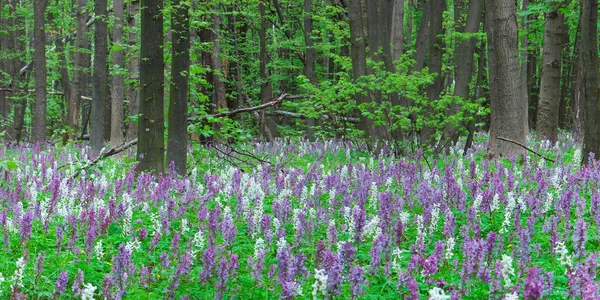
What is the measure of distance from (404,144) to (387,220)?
826 centimetres

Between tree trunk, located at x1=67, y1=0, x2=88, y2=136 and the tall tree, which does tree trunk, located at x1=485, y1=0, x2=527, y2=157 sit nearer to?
the tall tree

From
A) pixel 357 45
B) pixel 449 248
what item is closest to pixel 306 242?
pixel 449 248

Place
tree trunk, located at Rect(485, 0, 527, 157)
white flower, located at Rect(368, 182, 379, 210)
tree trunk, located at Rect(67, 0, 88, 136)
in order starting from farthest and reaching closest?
tree trunk, located at Rect(67, 0, 88, 136) → tree trunk, located at Rect(485, 0, 527, 157) → white flower, located at Rect(368, 182, 379, 210)

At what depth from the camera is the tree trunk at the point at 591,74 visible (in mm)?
9188

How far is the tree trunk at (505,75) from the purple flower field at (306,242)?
118 inches

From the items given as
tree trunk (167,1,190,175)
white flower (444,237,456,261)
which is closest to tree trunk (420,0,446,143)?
tree trunk (167,1,190,175)

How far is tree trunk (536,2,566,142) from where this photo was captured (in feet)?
52.9

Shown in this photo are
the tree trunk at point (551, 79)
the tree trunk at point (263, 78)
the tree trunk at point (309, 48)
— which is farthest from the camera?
the tree trunk at point (309, 48)

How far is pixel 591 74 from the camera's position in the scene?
30.6ft

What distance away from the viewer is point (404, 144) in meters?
13.2

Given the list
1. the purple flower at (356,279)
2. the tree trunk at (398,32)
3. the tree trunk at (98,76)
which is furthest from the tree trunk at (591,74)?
the tree trunk at (98,76)

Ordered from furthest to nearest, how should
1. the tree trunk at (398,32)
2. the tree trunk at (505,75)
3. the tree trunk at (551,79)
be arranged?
the tree trunk at (398,32), the tree trunk at (551,79), the tree trunk at (505,75)

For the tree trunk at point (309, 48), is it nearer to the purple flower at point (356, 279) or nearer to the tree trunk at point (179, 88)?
the tree trunk at point (179, 88)

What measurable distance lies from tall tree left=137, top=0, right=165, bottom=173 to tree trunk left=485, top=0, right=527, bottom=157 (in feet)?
22.2
